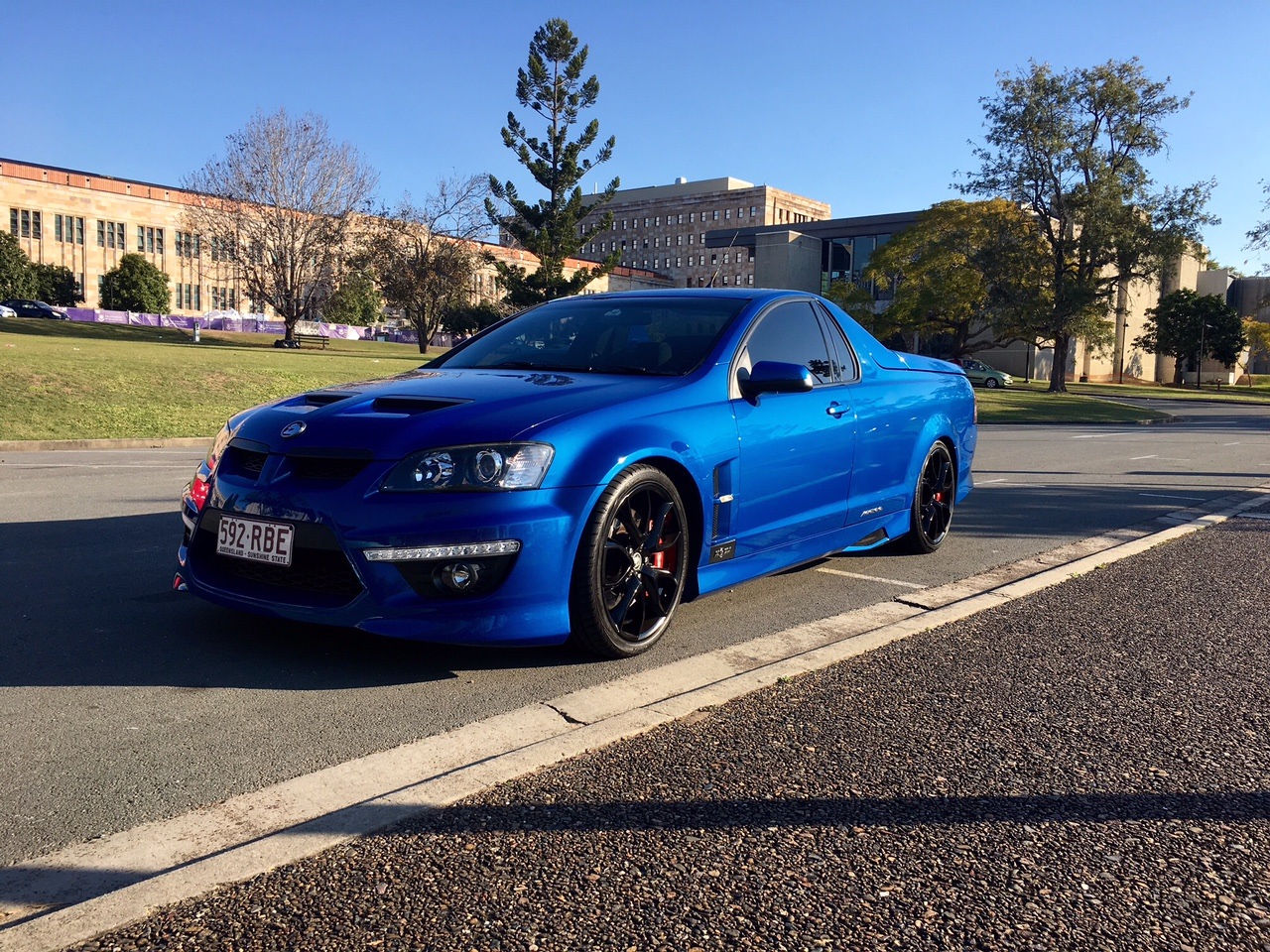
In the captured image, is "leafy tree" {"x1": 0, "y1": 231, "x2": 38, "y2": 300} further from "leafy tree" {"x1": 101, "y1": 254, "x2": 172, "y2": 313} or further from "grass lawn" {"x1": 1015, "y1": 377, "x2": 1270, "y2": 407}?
"grass lawn" {"x1": 1015, "y1": 377, "x2": 1270, "y2": 407}

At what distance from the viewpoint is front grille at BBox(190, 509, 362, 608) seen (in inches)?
150

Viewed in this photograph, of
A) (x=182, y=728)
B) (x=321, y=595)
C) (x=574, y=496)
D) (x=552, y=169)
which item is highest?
(x=552, y=169)

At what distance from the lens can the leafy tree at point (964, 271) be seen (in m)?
53.7

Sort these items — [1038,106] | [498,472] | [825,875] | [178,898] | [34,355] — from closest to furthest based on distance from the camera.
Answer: [178,898] → [825,875] → [498,472] → [34,355] → [1038,106]

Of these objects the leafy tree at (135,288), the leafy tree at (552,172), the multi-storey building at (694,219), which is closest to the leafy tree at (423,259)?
the leafy tree at (552,172)

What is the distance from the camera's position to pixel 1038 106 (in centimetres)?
5184

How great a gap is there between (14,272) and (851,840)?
9612cm

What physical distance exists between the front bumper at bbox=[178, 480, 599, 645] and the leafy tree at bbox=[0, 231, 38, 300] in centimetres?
9350

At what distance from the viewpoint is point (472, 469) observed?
3.83m

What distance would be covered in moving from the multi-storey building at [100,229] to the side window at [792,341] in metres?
83.2

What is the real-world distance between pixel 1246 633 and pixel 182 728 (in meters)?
4.57

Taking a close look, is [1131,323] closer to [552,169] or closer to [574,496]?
[552,169]

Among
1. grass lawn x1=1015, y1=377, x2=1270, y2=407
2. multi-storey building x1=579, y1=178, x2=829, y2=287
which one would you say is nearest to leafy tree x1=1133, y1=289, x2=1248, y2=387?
grass lawn x1=1015, y1=377, x2=1270, y2=407

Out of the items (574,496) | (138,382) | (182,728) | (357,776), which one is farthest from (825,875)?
(138,382)
